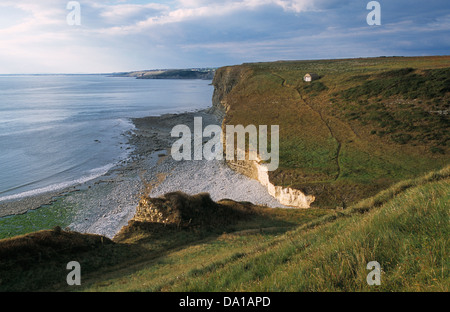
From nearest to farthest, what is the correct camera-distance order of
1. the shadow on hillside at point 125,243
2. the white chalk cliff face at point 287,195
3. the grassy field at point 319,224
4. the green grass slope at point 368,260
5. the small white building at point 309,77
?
the green grass slope at point 368,260, the grassy field at point 319,224, the shadow on hillside at point 125,243, the white chalk cliff face at point 287,195, the small white building at point 309,77

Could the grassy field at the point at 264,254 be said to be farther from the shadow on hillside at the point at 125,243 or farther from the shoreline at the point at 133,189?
the shoreline at the point at 133,189

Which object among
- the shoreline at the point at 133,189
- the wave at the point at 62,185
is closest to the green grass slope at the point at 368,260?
the shoreline at the point at 133,189

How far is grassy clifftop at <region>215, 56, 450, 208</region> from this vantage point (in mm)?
31312

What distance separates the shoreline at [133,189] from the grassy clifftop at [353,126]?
21.8 ft

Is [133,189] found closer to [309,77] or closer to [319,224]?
[319,224]

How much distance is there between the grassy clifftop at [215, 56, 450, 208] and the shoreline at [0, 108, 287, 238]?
6.65 meters

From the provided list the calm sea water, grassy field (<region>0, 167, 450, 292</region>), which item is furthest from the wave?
grassy field (<region>0, 167, 450, 292</region>)

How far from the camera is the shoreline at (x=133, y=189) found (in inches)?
1218

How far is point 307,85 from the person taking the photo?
6569cm

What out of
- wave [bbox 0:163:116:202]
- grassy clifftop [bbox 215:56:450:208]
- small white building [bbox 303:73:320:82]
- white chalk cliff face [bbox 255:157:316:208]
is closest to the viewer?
white chalk cliff face [bbox 255:157:316:208]

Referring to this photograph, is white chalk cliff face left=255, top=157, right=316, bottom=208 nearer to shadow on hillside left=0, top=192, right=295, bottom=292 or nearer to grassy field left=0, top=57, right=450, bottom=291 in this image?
grassy field left=0, top=57, right=450, bottom=291
